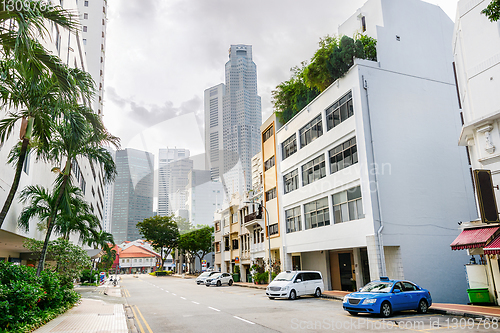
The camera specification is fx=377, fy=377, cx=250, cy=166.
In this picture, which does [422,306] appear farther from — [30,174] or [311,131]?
[30,174]

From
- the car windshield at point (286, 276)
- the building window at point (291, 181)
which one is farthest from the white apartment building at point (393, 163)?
the car windshield at point (286, 276)

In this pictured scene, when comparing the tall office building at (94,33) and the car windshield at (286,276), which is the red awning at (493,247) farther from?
the tall office building at (94,33)

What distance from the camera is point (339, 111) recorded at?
2691 centimetres

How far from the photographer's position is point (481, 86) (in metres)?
17.5

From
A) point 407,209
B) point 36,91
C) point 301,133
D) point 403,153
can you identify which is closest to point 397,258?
point 407,209

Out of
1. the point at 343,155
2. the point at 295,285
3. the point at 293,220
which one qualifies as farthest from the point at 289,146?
the point at 295,285

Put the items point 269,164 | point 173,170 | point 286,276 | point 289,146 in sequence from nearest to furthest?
point 286,276 → point 289,146 → point 269,164 → point 173,170

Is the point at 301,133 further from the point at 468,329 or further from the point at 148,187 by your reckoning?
the point at 148,187

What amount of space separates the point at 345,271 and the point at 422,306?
42.8 feet

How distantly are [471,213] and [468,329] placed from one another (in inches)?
627

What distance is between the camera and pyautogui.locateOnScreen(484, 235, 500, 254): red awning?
14539 mm

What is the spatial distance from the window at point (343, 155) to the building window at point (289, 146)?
21.6 feet

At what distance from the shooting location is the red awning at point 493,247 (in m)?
14.5

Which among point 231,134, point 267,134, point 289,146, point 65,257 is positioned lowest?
point 65,257
